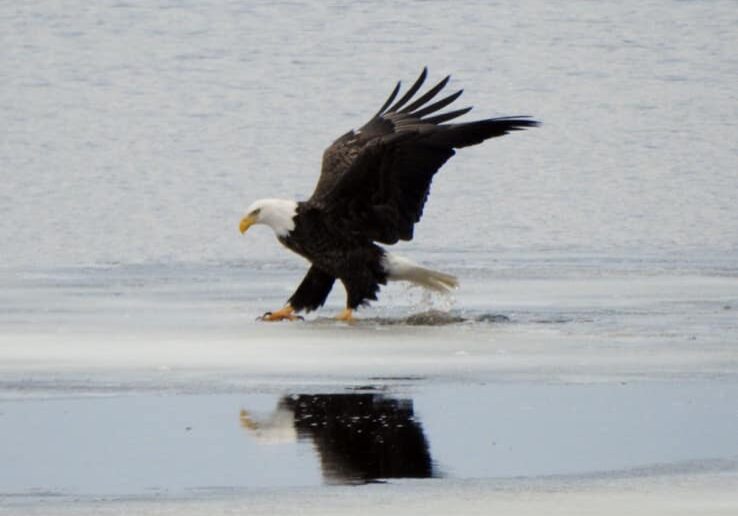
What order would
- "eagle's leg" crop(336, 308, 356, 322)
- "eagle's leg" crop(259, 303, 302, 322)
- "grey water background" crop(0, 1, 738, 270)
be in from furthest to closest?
"grey water background" crop(0, 1, 738, 270) → "eagle's leg" crop(336, 308, 356, 322) → "eagle's leg" crop(259, 303, 302, 322)

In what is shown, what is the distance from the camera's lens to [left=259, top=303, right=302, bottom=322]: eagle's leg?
10.5 m

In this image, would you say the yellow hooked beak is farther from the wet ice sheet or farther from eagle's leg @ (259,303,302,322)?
the wet ice sheet

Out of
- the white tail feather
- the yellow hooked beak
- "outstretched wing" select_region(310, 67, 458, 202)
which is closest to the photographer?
the yellow hooked beak

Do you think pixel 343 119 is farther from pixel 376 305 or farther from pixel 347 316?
pixel 347 316

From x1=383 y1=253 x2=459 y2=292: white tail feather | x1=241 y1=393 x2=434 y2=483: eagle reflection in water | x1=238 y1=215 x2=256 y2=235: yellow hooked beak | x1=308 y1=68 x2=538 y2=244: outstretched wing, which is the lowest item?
x1=241 y1=393 x2=434 y2=483: eagle reflection in water

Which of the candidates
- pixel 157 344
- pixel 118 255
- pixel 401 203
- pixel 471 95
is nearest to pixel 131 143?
pixel 471 95

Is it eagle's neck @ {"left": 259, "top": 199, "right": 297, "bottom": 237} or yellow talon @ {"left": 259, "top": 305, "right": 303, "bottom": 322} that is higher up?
eagle's neck @ {"left": 259, "top": 199, "right": 297, "bottom": 237}

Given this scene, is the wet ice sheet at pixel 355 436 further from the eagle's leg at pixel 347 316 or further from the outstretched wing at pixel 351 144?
the outstretched wing at pixel 351 144

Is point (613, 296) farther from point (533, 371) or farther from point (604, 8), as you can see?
point (604, 8)

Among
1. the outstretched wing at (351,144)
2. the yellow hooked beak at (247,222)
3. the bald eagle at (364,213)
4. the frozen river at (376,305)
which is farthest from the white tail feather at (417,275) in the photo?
the yellow hooked beak at (247,222)

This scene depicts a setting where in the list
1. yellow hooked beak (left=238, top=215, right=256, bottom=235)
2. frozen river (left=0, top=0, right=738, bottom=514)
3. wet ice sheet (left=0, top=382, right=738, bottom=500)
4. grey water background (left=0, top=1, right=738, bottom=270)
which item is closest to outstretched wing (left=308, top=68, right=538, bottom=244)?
yellow hooked beak (left=238, top=215, right=256, bottom=235)

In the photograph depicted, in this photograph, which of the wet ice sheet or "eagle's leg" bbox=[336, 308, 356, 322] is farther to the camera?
"eagle's leg" bbox=[336, 308, 356, 322]

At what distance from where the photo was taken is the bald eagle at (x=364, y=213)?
10.7m

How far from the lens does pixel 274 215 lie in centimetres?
1069
